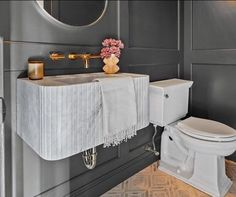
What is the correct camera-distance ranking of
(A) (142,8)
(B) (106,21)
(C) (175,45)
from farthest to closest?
1. (C) (175,45)
2. (A) (142,8)
3. (B) (106,21)

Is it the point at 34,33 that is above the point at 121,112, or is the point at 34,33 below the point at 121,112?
above

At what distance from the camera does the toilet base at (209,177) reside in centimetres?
168

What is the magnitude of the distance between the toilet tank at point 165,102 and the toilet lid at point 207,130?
0.13 m

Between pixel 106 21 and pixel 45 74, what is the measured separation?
2.14ft

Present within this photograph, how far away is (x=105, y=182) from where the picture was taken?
5.54 feet

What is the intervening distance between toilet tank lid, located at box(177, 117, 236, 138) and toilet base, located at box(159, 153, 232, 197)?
21cm

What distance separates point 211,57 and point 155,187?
1460 mm

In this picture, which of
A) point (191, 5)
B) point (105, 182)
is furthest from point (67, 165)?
point (191, 5)

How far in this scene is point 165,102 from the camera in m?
1.75

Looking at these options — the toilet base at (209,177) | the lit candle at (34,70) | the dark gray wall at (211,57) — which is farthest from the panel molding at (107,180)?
the dark gray wall at (211,57)

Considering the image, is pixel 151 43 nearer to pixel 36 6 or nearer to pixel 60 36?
pixel 60 36

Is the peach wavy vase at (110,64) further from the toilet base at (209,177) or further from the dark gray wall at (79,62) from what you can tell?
the toilet base at (209,177)

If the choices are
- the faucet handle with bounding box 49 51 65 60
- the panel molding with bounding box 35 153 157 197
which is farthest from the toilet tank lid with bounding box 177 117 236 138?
the faucet handle with bounding box 49 51 65 60

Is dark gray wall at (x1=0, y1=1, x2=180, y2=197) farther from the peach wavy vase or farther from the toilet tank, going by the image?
the toilet tank
